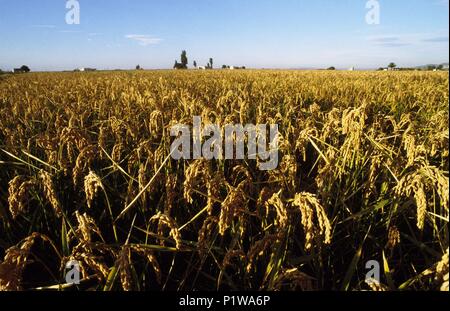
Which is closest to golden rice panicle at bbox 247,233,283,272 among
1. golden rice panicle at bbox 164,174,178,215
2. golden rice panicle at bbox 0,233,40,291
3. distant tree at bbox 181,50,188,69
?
golden rice panicle at bbox 164,174,178,215

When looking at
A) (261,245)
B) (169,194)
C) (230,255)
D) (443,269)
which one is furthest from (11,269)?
(443,269)

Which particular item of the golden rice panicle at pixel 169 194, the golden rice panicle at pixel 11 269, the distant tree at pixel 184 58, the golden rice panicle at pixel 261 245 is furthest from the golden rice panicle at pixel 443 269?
the distant tree at pixel 184 58

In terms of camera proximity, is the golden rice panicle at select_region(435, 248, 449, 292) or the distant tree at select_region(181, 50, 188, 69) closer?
the golden rice panicle at select_region(435, 248, 449, 292)

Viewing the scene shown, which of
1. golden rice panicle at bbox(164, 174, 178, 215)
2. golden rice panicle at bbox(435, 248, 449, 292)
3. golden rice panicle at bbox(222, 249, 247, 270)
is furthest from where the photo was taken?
golden rice panicle at bbox(164, 174, 178, 215)

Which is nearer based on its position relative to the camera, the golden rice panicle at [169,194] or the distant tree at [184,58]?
the golden rice panicle at [169,194]

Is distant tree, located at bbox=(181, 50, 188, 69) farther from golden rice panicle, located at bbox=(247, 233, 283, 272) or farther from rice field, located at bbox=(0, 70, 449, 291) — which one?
golden rice panicle, located at bbox=(247, 233, 283, 272)

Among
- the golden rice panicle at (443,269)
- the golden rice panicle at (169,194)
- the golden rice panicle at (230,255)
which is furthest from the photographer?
the golden rice panicle at (169,194)

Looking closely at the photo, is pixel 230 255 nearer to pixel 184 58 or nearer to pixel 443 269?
pixel 443 269

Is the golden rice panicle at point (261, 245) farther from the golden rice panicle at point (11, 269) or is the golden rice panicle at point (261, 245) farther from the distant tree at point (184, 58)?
the distant tree at point (184, 58)

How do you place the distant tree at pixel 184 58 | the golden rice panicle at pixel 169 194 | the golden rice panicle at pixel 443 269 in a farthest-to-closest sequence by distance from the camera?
1. the distant tree at pixel 184 58
2. the golden rice panicle at pixel 169 194
3. the golden rice panicle at pixel 443 269

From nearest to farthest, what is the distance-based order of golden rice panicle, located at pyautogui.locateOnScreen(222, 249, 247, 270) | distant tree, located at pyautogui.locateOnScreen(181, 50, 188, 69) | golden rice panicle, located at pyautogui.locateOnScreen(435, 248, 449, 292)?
1. golden rice panicle, located at pyautogui.locateOnScreen(435, 248, 449, 292)
2. golden rice panicle, located at pyautogui.locateOnScreen(222, 249, 247, 270)
3. distant tree, located at pyautogui.locateOnScreen(181, 50, 188, 69)
